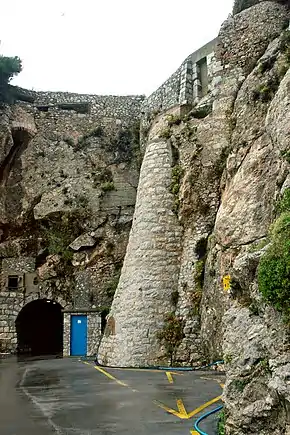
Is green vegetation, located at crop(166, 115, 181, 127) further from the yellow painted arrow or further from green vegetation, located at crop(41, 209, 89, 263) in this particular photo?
the yellow painted arrow

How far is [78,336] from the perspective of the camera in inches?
934

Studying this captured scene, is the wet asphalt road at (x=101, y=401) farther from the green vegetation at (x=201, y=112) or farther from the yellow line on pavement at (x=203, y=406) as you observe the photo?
the green vegetation at (x=201, y=112)

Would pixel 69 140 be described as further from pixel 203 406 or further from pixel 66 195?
pixel 203 406

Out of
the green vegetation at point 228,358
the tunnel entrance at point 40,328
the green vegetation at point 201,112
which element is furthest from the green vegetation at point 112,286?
the green vegetation at point 228,358

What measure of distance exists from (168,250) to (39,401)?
896cm

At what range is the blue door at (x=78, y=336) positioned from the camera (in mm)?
23578

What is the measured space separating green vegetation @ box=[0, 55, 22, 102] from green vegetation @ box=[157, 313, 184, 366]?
1735 centimetres

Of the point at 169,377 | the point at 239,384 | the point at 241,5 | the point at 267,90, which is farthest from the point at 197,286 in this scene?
the point at 241,5

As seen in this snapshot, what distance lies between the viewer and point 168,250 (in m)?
18.4

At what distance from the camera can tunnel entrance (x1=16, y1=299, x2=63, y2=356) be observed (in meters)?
26.6

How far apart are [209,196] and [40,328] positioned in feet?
51.9

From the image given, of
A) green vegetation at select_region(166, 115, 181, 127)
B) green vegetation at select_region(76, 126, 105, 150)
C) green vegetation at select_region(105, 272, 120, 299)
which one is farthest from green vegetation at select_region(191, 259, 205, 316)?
green vegetation at select_region(76, 126, 105, 150)

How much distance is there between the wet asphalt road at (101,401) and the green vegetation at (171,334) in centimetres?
160

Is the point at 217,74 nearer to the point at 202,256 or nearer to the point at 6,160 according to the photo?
the point at 202,256
